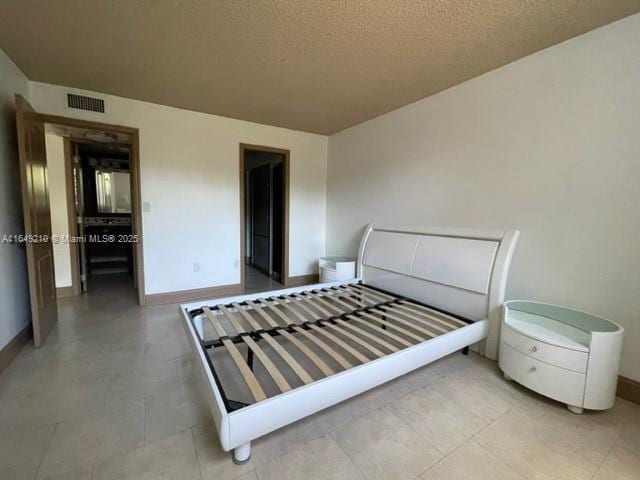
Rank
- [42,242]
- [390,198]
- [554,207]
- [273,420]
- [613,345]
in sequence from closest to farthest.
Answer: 1. [273,420]
2. [613,345]
3. [554,207]
4. [42,242]
5. [390,198]

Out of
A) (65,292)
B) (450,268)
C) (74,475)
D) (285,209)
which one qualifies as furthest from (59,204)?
(450,268)

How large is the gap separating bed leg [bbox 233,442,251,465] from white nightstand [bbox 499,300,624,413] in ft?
5.50

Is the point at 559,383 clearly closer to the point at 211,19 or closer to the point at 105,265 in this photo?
the point at 211,19

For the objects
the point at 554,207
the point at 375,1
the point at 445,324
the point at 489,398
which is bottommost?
the point at 489,398

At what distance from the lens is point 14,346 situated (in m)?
2.04

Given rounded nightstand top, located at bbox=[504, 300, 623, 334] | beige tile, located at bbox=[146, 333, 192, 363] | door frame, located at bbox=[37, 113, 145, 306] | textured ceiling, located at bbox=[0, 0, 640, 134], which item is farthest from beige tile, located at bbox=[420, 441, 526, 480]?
door frame, located at bbox=[37, 113, 145, 306]

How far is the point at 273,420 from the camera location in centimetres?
116

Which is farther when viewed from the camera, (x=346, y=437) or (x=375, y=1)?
(x=375, y=1)

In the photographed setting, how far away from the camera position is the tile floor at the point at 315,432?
1.21 meters

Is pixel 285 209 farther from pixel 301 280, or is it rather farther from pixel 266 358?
pixel 266 358

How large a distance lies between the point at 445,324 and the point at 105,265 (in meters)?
5.63

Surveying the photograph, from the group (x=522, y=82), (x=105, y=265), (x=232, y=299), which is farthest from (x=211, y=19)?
(x=105, y=265)

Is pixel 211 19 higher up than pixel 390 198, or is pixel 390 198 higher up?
pixel 211 19

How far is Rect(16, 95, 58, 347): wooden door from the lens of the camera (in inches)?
80.3
